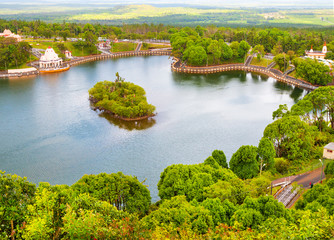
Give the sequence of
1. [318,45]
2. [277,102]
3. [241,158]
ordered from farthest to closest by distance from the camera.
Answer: [318,45]
[277,102]
[241,158]

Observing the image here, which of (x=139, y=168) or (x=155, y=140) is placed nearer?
(x=139, y=168)

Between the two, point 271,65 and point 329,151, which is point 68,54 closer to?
point 271,65

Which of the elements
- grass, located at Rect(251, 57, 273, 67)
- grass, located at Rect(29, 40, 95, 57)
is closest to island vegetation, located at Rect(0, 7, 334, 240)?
grass, located at Rect(251, 57, 273, 67)

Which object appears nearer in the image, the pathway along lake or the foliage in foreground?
the foliage in foreground

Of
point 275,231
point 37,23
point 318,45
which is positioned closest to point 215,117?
point 275,231

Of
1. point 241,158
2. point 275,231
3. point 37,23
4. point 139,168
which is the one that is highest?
point 37,23

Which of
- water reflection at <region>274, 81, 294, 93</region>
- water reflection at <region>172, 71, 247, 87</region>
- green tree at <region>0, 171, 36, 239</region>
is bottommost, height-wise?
water reflection at <region>274, 81, 294, 93</region>

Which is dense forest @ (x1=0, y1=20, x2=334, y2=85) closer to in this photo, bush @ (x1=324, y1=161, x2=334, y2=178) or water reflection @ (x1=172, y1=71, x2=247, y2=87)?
water reflection @ (x1=172, y1=71, x2=247, y2=87)

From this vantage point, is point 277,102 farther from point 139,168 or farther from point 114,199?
point 114,199
